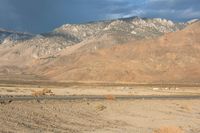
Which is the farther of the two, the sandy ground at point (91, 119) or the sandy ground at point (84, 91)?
the sandy ground at point (84, 91)

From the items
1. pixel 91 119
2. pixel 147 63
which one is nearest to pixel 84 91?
pixel 91 119

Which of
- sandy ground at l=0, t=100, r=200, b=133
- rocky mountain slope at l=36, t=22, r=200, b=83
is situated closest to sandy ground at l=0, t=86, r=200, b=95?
sandy ground at l=0, t=100, r=200, b=133

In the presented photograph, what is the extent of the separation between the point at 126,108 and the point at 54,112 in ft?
30.7

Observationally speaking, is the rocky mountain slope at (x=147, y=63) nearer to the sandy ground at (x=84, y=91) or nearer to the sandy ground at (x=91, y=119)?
the sandy ground at (x=84, y=91)

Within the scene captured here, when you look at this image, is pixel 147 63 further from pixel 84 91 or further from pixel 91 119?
pixel 91 119

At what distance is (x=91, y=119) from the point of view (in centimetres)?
2972

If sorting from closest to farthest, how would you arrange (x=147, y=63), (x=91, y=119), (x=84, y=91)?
1. (x=91, y=119)
2. (x=84, y=91)
3. (x=147, y=63)

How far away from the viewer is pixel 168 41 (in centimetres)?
17200

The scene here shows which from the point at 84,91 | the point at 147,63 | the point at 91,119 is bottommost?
the point at 91,119

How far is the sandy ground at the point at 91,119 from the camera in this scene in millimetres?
24303

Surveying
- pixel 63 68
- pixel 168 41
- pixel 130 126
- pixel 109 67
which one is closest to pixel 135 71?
pixel 109 67

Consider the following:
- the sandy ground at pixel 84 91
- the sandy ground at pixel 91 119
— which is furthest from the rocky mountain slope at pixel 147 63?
the sandy ground at pixel 91 119

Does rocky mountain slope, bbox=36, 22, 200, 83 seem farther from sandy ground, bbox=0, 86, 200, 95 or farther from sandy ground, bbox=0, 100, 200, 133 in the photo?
sandy ground, bbox=0, 100, 200, 133

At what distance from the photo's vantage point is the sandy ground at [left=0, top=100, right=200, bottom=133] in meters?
24.3
